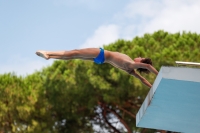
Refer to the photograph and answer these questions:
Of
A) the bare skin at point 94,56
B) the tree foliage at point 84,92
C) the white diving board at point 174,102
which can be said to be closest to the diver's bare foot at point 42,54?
the bare skin at point 94,56

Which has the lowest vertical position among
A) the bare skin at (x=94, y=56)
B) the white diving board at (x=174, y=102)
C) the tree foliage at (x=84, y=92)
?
the tree foliage at (x=84, y=92)

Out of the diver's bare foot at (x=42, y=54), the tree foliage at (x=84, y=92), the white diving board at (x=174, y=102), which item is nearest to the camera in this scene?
the diver's bare foot at (x=42, y=54)

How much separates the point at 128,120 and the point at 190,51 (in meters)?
5.56

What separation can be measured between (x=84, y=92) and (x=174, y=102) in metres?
14.4

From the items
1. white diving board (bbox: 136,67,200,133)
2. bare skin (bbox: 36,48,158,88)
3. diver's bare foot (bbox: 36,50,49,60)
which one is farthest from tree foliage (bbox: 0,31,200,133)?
diver's bare foot (bbox: 36,50,49,60)

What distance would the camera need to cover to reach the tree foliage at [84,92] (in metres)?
21.0

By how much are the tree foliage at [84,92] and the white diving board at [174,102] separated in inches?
411

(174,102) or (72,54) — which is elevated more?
(72,54)

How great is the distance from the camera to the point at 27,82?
2405cm

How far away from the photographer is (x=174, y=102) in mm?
8297

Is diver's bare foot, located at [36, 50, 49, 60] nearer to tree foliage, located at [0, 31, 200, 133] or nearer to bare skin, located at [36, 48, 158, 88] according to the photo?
bare skin, located at [36, 48, 158, 88]

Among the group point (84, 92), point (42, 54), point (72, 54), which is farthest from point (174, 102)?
point (84, 92)

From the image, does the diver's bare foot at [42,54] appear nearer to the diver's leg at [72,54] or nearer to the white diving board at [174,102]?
the diver's leg at [72,54]

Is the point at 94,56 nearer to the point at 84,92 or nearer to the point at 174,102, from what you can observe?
the point at 174,102
